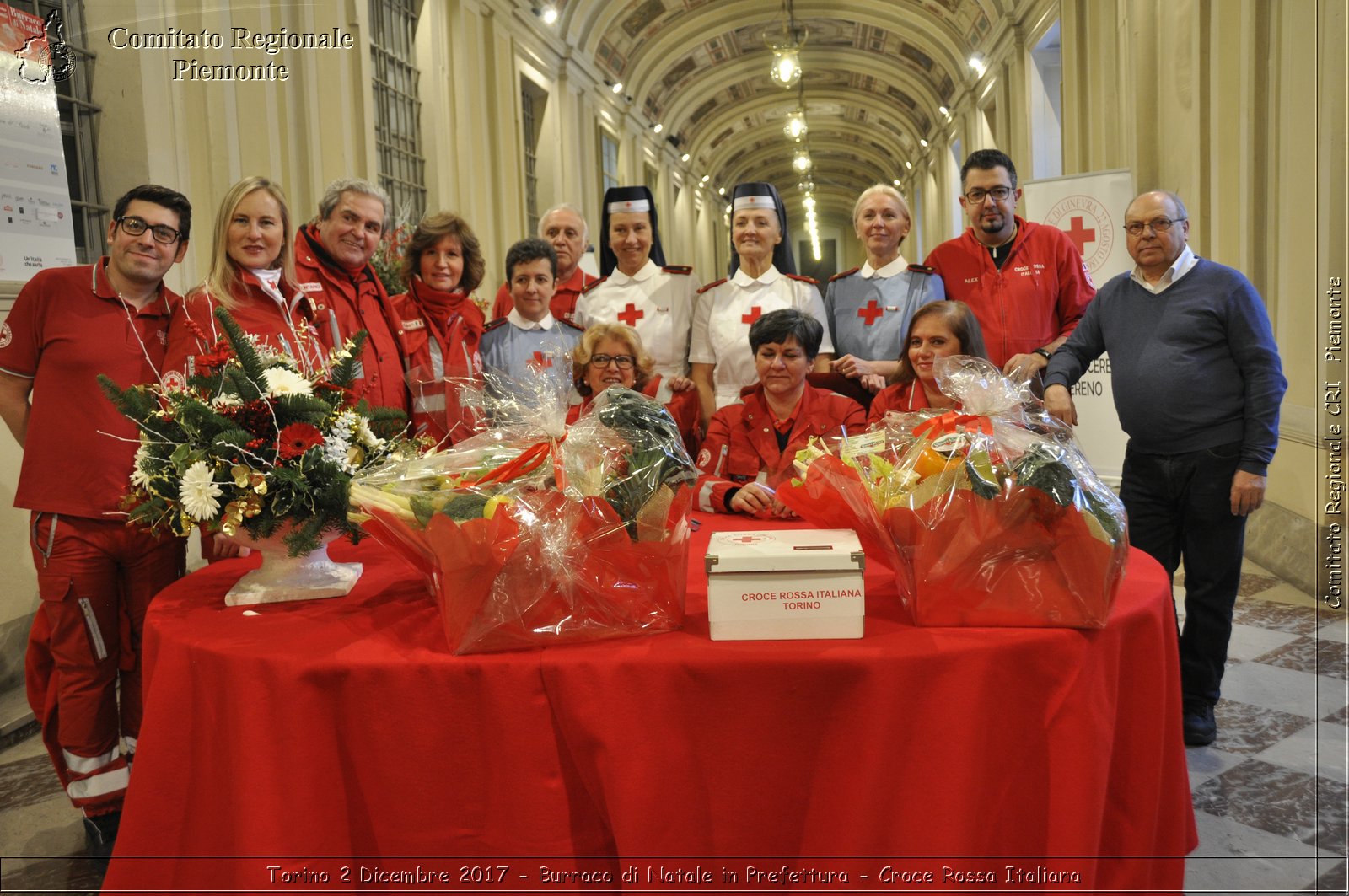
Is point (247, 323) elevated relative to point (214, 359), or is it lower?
elevated

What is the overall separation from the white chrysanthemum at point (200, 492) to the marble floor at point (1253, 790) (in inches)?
53.0

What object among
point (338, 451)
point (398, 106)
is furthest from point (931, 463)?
point (398, 106)

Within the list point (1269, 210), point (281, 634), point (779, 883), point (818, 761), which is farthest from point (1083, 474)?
point (1269, 210)

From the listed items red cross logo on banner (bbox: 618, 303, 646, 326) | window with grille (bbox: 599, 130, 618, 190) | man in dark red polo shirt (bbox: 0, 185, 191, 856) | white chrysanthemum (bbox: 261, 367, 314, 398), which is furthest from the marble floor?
window with grille (bbox: 599, 130, 618, 190)

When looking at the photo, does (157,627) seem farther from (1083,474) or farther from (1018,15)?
(1018,15)

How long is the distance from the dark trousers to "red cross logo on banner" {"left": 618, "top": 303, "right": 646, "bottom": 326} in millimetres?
1961

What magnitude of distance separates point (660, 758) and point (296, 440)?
0.94 metres

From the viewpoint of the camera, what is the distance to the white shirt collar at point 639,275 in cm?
392

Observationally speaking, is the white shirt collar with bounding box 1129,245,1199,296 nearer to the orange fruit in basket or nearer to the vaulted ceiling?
the orange fruit in basket

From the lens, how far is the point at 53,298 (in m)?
2.54

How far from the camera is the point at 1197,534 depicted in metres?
2.96

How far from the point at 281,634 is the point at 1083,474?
1459 millimetres

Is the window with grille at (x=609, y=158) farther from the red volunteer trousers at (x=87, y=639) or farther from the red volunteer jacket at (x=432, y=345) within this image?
the red volunteer trousers at (x=87, y=639)

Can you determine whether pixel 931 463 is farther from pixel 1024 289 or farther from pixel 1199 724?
pixel 1024 289
